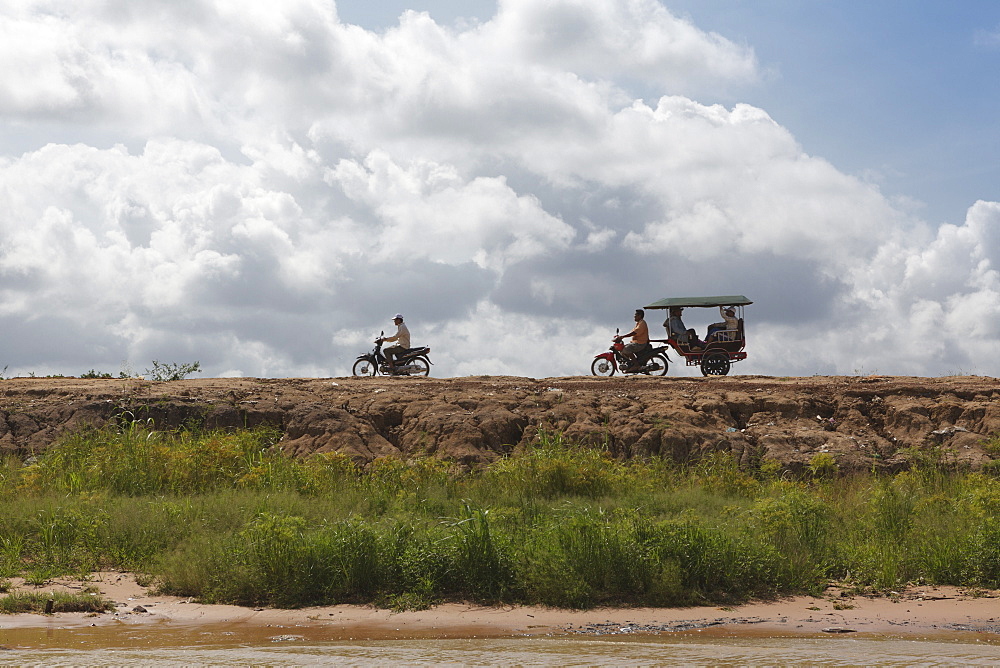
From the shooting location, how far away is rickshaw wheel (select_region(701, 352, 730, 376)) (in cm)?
1906

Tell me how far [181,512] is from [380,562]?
2.74 m

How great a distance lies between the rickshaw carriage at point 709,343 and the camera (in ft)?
62.3

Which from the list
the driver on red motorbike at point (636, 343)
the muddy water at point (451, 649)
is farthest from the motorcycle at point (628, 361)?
the muddy water at point (451, 649)

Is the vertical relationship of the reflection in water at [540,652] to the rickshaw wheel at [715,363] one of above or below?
below

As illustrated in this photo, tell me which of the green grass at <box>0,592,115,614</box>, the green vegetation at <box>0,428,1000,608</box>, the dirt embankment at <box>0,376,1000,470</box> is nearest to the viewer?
the green grass at <box>0,592,115,614</box>

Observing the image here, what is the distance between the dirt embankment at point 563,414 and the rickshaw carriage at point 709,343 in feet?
11.7

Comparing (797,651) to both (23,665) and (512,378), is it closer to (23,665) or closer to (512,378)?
(23,665)

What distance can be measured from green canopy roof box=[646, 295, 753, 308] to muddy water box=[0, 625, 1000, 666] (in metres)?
12.4

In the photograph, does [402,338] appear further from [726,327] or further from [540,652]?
[540,652]

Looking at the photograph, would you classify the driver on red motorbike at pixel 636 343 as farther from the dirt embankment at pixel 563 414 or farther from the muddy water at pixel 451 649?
the muddy water at pixel 451 649

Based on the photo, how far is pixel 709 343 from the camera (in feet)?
62.4

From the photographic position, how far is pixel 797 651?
6230mm

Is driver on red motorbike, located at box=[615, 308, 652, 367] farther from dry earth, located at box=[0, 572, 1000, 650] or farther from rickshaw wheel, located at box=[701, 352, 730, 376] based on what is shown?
dry earth, located at box=[0, 572, 1000, 650]

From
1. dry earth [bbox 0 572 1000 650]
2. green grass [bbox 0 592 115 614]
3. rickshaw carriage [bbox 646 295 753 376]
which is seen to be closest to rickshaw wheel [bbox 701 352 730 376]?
rickshaw carriage [bbox 646 295 753 376]
